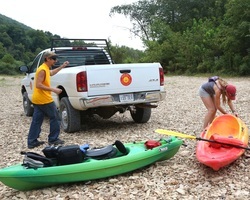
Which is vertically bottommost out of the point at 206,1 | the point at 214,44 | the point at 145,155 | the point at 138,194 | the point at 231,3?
the point at 138,194

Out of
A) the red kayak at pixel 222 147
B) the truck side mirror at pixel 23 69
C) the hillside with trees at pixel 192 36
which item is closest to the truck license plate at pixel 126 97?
the red kayak at pixel 222 147

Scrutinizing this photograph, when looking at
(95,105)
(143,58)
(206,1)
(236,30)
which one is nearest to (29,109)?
(95,105)

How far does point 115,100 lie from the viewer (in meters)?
6.80

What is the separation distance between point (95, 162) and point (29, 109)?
6113mm

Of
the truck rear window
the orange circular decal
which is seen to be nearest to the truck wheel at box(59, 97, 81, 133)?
the orange circular decal

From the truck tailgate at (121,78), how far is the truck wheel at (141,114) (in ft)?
3.07

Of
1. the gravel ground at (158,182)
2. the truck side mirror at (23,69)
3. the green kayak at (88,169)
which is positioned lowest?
the gravel ground at (158,182)

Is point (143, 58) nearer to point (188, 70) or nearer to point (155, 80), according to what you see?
point (188, 70)

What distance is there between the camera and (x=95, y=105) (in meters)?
6.64

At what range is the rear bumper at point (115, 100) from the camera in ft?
21.6

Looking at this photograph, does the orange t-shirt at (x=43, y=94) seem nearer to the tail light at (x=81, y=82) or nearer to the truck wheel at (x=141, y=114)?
the tail light at (x=81, y=82)

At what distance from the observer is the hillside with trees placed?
21.4 metres

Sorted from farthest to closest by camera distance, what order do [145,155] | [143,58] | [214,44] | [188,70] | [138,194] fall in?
[143,58]
[188,70]
[214,44]
[145,155]
[138,194]

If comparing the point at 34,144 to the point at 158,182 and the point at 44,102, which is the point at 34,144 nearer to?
the point at 44,102
